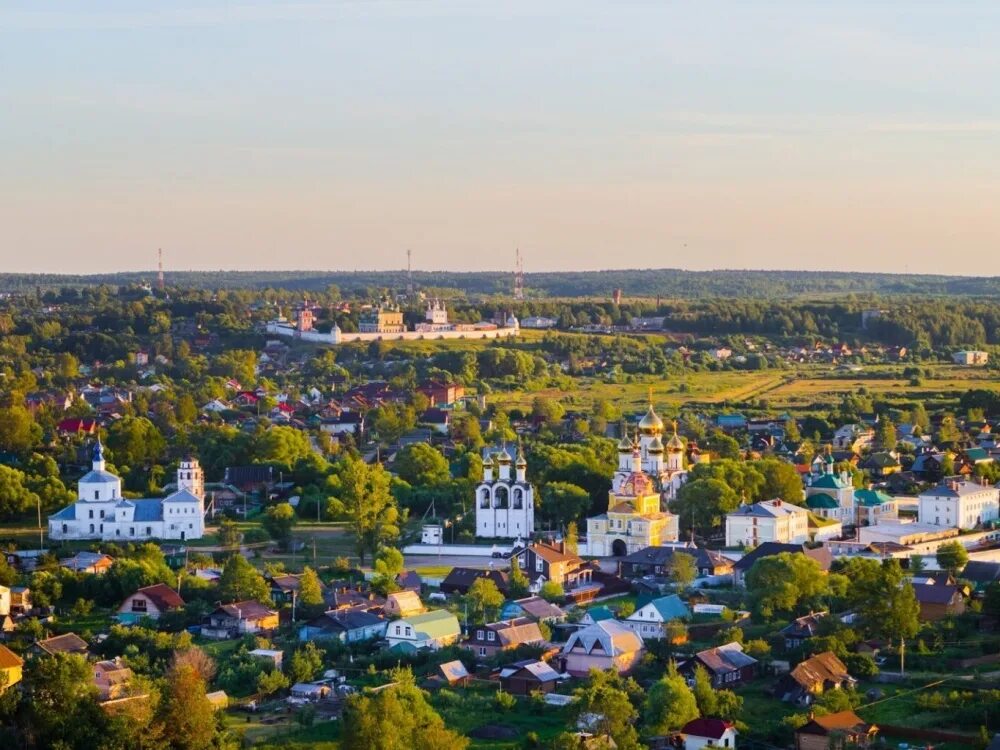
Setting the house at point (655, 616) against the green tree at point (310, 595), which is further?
the green tree at point (310, 595)

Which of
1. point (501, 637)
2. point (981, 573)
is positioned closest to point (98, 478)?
point (501, 637)

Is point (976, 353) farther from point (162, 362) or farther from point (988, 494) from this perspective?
point (988, 494)

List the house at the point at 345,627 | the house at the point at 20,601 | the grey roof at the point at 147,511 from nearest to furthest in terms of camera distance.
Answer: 1. the house at the point at 345,627
2. the house at the point at 20,601
3. the grey roof at the point at 147,511

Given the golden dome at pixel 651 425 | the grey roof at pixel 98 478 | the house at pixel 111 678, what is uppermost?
the golden dome at pixel 651 425

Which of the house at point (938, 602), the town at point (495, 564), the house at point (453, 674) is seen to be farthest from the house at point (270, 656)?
the house at point (938, 602)

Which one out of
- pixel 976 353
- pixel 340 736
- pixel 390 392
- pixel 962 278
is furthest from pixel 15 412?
pixel 962 278

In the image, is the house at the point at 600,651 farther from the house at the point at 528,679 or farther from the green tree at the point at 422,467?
the green tree at the point at 422,467

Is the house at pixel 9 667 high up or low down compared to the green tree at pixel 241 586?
down
